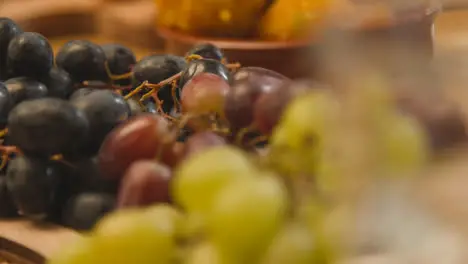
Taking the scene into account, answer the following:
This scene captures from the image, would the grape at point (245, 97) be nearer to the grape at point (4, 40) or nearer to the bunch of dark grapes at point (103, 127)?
the bunch of dark grapes at point (103, 127)

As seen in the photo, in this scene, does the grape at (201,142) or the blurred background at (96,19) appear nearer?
the grape at (201,142)

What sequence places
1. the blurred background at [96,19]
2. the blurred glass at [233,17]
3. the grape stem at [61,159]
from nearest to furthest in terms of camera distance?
the grape stem at [61,159] < the blurred glass at [233,17] < the blurred background at [96,19]

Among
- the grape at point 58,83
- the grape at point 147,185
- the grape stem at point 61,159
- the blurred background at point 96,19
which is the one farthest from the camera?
the blurred background at point 96,19

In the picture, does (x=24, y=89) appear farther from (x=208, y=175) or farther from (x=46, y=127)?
(x=208, y=175)

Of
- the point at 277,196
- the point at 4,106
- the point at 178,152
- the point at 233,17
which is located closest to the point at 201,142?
the point at 178,152

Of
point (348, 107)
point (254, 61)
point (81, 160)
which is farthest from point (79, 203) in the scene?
point (254, 61)

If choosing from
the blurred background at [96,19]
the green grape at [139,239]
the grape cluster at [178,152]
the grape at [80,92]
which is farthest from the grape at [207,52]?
the blurred background at [96,19]
